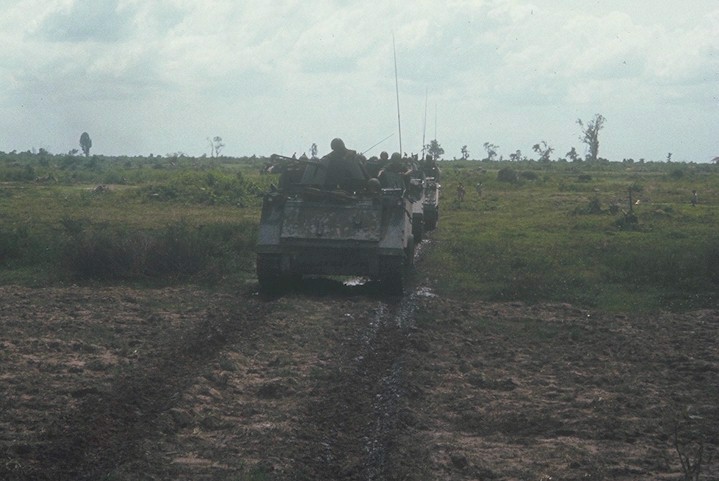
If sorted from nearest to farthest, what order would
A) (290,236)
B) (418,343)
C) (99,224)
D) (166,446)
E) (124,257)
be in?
1. (166,446)
2. (418,343)
3. (290,236)
4. (124,257)
5. (99,224)

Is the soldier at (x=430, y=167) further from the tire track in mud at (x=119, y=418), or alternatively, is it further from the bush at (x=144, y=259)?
the tire track in mud at (x=119, y=418)

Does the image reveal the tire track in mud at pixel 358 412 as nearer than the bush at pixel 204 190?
Yes

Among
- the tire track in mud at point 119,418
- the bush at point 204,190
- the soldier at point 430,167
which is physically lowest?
the tire track in mud at point 119,418

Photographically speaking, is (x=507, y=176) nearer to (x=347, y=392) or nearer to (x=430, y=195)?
(x=430, y=195)

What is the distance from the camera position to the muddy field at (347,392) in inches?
260

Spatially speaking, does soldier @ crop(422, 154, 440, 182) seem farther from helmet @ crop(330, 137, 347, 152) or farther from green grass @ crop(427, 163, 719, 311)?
helmet @ crop(330, 137, 347, 152)

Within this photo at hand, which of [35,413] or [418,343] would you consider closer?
[35,413]

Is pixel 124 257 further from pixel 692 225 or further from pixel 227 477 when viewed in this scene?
pixel 692 225

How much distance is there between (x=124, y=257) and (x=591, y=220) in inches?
596

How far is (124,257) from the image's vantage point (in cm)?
1590

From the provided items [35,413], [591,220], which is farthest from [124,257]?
[591,220]

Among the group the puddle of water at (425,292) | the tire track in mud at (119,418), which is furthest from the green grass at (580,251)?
the tire track in mud at (119,418)

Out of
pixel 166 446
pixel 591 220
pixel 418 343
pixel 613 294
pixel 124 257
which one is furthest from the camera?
pixel 591 220

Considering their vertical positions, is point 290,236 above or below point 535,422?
above
